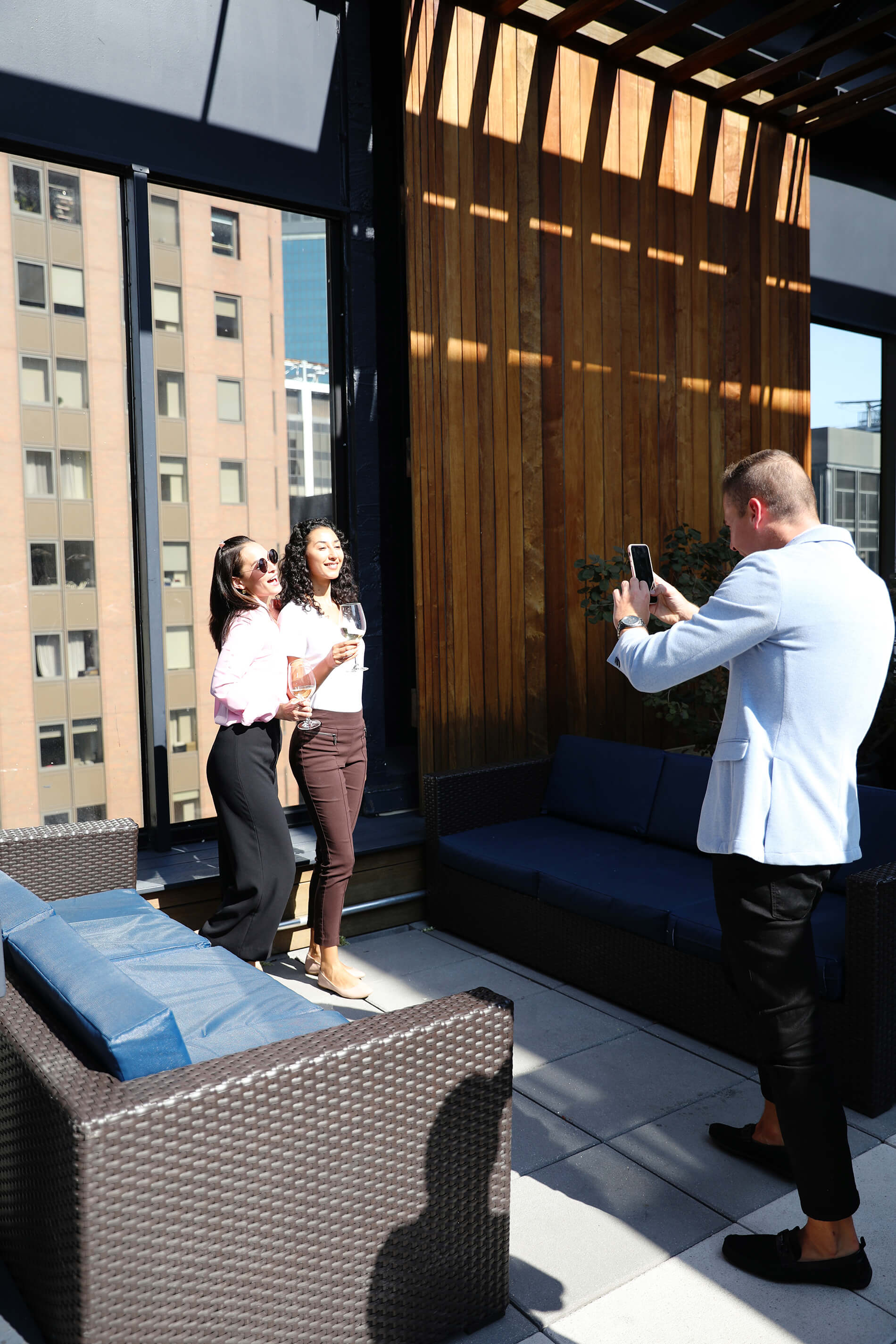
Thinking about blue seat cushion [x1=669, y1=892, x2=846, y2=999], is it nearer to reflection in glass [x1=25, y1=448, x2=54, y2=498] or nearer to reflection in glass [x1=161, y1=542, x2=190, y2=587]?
reflection in glass [x1=161, y1=542, x2=190, y2=587]

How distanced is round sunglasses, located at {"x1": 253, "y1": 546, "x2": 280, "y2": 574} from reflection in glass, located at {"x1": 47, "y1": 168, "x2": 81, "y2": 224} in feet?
5.58

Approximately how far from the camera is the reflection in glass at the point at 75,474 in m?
4.07

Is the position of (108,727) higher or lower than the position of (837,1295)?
higher

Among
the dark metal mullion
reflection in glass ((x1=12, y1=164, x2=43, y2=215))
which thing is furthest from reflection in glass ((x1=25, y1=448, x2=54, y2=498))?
reflection in glass ((x1=12, y1=164, x2=43, y2=215))

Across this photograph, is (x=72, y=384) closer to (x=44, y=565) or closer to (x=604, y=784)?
(x=44, y=565)

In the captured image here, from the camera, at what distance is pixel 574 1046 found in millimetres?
3297

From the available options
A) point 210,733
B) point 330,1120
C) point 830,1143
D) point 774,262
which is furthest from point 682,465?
point 330,1120

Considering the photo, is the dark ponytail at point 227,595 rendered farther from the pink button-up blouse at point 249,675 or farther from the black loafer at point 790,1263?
the black loafer at point 790,1263

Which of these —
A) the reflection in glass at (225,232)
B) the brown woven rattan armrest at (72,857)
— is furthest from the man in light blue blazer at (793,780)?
the reflection in glass at (225,232)

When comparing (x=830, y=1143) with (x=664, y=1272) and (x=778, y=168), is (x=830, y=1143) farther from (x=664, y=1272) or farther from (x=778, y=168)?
(x=778, y=168)

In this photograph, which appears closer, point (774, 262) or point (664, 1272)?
point (664, 1272)

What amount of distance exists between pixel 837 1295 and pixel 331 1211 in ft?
3.73

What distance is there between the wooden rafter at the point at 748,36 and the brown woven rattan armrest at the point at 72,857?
15.0 ft

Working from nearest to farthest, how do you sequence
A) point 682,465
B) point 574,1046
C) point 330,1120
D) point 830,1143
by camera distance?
point 330,1120 < point 830,1143 < point 574,1046 < point 682,465
